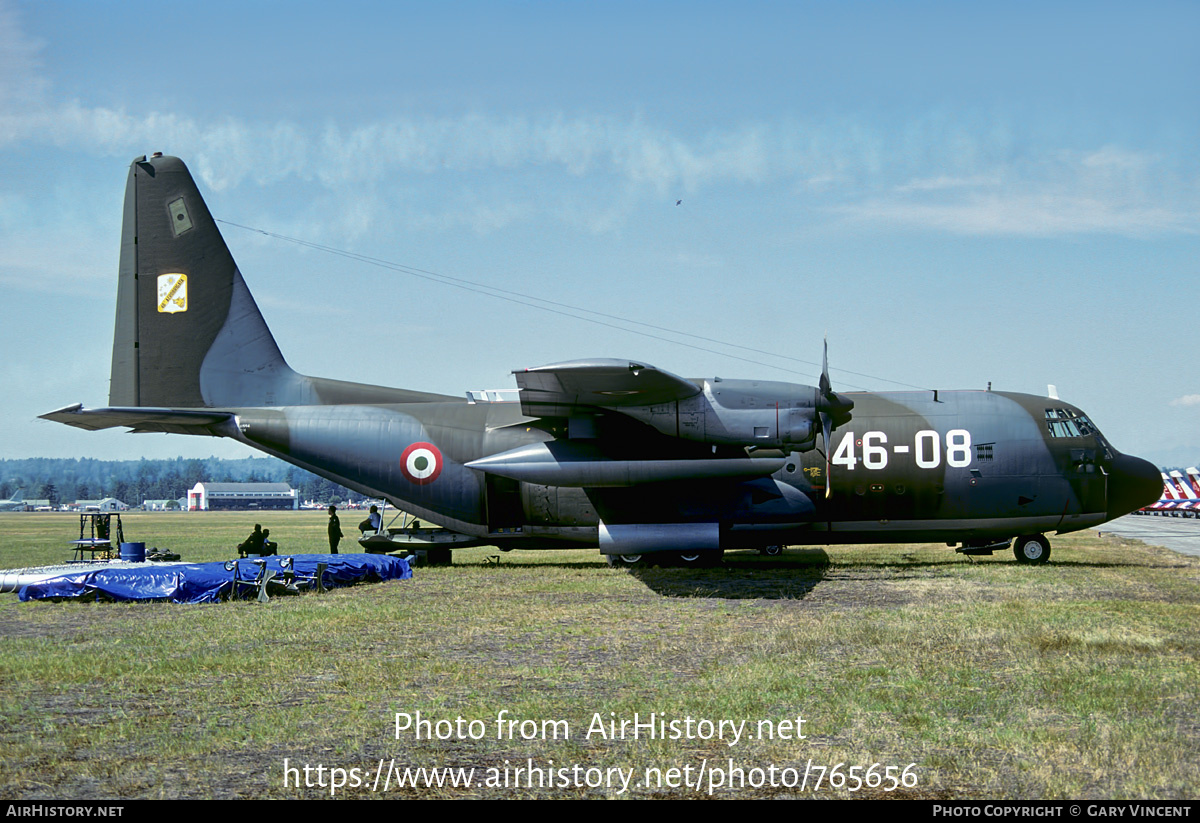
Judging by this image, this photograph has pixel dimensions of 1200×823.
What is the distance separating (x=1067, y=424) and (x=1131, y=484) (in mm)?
2025

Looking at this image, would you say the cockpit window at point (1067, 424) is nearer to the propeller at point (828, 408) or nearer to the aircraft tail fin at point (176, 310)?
the propeller at point (828, 408)

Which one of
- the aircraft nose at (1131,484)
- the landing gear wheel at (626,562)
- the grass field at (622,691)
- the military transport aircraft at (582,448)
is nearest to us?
the grass field at (622,691)

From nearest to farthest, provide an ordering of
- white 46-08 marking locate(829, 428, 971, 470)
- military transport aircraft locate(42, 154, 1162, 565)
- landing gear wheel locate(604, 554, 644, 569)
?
military transport aircraft locate(42, 154, 1162, 565) < white 46-08 marking locate(829, 428, 971, 470) < landing gear wheel locate(604, 554, 644, 569)

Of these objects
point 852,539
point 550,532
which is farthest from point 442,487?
point 852,539

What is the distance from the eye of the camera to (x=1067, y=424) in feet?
76.1

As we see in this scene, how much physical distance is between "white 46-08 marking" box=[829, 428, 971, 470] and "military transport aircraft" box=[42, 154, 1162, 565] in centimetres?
3

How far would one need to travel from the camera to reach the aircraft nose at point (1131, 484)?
22.9 m

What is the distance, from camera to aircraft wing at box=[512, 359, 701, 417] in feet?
58.7

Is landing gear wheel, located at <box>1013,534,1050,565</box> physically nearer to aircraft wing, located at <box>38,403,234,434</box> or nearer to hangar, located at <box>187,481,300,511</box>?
aircraft wing, located at <box>38,403,234,434</box>

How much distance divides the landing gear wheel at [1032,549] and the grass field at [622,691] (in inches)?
187

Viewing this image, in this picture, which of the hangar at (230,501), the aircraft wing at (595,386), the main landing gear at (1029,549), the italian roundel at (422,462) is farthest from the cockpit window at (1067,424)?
the hangar at (230,501)

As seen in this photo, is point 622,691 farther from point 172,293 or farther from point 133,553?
point 172,293

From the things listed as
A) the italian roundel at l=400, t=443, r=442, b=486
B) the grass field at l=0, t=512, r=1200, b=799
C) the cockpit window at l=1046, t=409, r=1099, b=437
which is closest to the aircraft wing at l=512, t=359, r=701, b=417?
the italian roundel at l=400, t=443, r=442, b=486
